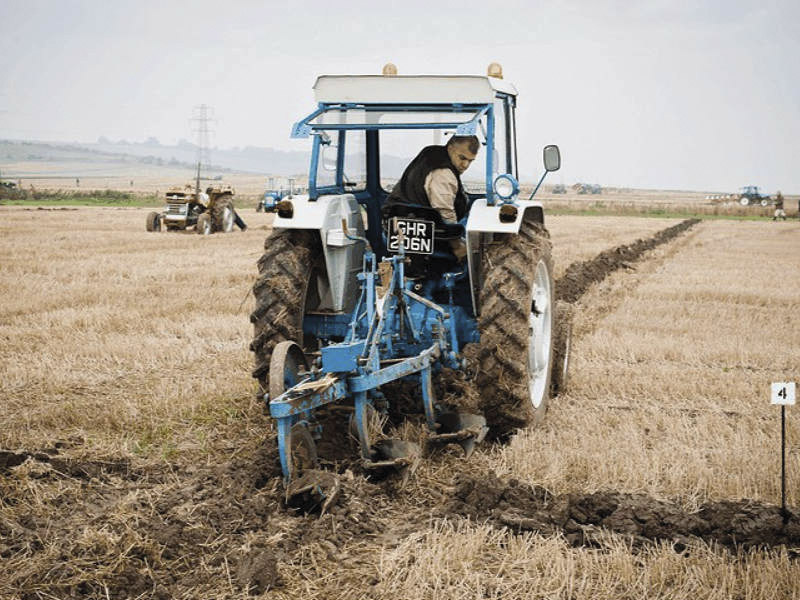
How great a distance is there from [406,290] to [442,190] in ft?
2.47

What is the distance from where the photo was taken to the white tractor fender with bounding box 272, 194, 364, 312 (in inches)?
222

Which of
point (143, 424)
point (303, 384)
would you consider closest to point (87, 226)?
point (143, 424)

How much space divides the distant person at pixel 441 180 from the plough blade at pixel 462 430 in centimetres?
125

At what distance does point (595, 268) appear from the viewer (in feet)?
50.6

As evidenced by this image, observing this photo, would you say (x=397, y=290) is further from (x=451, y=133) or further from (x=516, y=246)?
(x=451, y=133)

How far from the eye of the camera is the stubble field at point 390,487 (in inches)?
145

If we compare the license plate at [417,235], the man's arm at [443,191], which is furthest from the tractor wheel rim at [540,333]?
the license plate at [417,235]

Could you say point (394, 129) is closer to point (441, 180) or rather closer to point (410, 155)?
point (410, 155)

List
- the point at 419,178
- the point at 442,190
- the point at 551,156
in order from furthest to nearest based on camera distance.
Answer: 1. the point at 551,156
2. the point at 419,178
3. the point at 442,190

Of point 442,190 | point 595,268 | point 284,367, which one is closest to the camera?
point 284,367

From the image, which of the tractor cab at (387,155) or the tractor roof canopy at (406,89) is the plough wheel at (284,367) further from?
the tractor roof canopy at (406,89)

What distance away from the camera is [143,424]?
19.2 feet

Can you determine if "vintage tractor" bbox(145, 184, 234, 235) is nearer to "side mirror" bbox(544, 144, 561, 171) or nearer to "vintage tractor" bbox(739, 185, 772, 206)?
"side mirror" bbox(544, 144, 561, 171)

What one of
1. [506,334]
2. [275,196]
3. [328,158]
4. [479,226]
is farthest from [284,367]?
[275,196]
